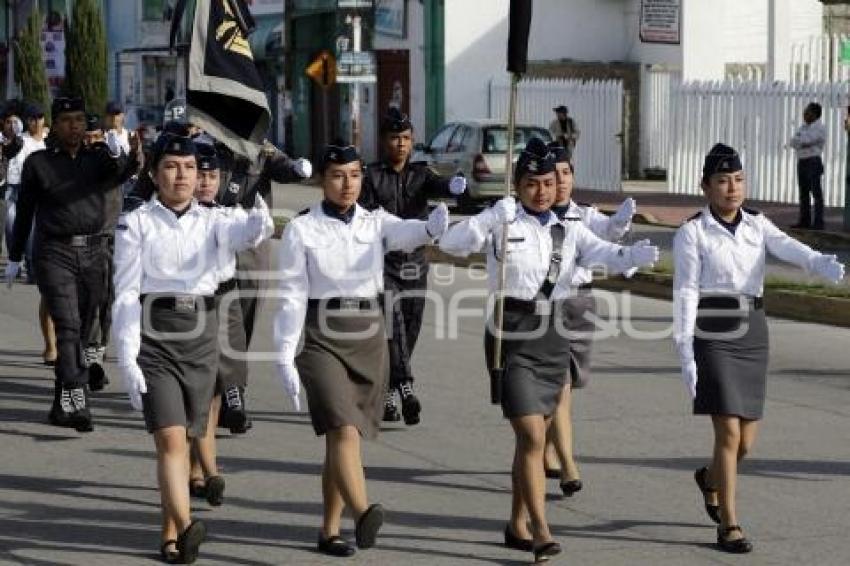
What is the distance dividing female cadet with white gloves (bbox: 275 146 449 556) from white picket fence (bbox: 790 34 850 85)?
2789 centimetres

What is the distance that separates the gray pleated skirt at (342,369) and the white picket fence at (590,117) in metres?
26.9

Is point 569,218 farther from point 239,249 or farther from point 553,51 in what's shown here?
point 553,51

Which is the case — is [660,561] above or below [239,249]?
below

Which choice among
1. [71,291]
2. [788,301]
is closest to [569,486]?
[71,291]

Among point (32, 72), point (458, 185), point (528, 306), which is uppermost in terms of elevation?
point (32, 72)

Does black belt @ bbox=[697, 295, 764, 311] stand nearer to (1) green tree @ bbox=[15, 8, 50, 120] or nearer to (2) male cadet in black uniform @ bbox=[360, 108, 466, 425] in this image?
(2) male cadet in black uniform @ bbox=[360, 108, 466, 425]

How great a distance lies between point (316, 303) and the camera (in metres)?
8.76

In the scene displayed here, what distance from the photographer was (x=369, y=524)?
27.8 ft

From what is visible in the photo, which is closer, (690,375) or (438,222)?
(438,222)

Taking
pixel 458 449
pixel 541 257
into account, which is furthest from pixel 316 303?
pixel 458 449

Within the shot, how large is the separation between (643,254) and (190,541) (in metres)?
2.30

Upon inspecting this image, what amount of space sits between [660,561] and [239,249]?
2328 millimetres

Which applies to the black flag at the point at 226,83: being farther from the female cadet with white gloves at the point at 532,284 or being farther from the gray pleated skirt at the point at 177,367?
the female cadet with white gloves at the point at 532,284

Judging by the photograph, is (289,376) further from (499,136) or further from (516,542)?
(499,136)
